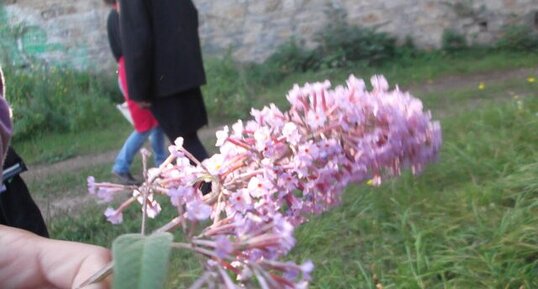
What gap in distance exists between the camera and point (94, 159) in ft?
24.3

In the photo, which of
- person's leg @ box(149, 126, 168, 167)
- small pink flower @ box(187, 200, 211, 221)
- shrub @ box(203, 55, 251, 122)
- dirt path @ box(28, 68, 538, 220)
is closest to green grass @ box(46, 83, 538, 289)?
dirt path @ box(28, 68, 538, 220)

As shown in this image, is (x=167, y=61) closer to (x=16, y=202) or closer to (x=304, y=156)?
(x=16, y=202)

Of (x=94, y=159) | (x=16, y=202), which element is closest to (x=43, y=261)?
(x=16, y=202)

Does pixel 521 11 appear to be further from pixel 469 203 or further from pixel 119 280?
pixel 119 280

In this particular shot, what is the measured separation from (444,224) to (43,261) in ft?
8.99

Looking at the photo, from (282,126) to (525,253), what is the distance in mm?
2424

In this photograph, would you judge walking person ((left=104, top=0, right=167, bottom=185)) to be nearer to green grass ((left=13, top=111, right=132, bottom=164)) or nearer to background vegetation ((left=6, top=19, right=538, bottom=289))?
background vegetation ((left=6, top=19, right=538, bottom=289))

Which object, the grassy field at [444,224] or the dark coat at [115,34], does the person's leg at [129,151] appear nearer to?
the grassy field at [444,224]

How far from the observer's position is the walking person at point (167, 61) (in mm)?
4477

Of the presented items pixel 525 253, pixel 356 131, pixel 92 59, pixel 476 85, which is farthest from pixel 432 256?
pixel 92 59

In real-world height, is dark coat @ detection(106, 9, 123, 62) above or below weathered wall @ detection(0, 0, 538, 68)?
above

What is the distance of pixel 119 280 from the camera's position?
922 mm

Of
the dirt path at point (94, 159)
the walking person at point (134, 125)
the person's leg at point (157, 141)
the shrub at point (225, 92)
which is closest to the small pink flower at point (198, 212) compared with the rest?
the walking person at point (134, 125)

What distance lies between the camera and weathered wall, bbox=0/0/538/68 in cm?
1028
